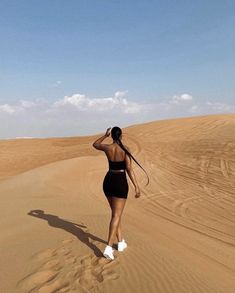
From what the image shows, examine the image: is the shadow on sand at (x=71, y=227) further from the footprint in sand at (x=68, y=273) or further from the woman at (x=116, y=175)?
the woman at (x=116, y=175)

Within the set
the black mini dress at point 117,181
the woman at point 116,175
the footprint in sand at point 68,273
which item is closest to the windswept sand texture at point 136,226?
the footprint in sand at point 68,273

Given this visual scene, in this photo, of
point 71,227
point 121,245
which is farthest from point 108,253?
point 71,227

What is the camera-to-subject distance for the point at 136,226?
8.32 m

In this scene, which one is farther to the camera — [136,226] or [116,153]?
[136,226]

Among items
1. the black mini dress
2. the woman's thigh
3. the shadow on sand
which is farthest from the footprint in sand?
the black mini dress

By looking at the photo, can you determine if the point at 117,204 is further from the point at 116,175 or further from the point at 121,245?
Answer: the point at 121,245

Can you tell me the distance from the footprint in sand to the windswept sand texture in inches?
Answer: 0.5

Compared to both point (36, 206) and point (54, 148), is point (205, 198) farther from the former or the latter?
point (54, 148)

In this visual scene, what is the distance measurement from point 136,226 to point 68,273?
332cm

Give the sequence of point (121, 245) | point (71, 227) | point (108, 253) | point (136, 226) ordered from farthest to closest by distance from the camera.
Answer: point (136, 226) < point (71, 227) < point (121, 245) < point (108, 253)

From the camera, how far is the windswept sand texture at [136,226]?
197 inches

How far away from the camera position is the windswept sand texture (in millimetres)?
5012

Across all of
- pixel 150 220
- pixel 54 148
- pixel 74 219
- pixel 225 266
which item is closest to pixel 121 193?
pixel 225 266

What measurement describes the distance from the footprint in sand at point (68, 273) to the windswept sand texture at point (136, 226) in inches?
0.5
